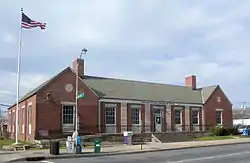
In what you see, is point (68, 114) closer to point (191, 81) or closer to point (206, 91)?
point (206, 91)

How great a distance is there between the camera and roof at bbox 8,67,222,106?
136 feet

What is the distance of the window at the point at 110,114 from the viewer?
131 ft

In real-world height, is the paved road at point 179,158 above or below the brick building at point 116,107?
below

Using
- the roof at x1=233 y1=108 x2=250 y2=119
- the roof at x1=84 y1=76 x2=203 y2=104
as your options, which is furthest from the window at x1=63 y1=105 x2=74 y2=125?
the roof at x1=233 y1=108 x2=250 y2=119

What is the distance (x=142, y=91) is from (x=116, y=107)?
5974mm

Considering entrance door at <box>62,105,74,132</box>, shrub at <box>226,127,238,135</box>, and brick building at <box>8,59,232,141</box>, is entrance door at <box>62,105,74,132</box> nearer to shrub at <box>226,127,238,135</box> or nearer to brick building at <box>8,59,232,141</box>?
brick building at <box>8,59,232,141</box>

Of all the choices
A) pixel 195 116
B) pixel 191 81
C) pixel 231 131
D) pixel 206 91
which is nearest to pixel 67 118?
pixel 195 116

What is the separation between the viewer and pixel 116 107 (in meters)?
40.6

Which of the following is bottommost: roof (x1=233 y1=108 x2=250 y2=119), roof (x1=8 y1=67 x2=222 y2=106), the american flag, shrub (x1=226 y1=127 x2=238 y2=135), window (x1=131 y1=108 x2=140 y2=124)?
shrub (x1=226 y1=127 x2=238 y2=135)

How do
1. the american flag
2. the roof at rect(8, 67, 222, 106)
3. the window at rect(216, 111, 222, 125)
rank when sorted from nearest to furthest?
the american flag < the roof at rect(8, 67, 222, 106) < the window at rect(216, 111, 222, 125)

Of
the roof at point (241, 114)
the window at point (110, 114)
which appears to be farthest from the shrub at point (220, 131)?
the roof at point (241, 114)

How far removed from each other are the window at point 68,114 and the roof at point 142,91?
329cm

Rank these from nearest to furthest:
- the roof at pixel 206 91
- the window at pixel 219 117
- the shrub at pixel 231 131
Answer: the shrub at pixel 231 131 < the roof at pixel 206 91 < the window at pixel 219 117

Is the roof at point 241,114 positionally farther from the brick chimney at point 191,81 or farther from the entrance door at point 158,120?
the entrance door at point 158,120
